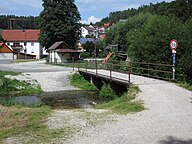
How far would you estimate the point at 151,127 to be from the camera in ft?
27.3

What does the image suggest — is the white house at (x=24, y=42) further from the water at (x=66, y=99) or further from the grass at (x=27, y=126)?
the grass at (x=27, y=126)

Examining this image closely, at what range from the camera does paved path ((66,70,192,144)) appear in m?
7.17

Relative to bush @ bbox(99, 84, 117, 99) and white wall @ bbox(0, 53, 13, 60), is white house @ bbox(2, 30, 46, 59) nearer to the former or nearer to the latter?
white wall @ bbox(0, 53, 13, 60)

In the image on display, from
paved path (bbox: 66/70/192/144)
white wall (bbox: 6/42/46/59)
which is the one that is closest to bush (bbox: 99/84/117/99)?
paved path (bbox: 66/70/192/144)

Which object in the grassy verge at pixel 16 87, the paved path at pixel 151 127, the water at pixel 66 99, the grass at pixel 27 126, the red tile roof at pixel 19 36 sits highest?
the red tile roof at pixel 19 36

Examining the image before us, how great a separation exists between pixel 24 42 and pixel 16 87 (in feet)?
Result: 219

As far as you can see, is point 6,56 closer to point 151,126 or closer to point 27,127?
point 27,127

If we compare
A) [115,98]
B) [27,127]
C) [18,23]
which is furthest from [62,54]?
[18,23]

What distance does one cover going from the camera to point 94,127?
8.46 m

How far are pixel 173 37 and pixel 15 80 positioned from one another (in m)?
15.1

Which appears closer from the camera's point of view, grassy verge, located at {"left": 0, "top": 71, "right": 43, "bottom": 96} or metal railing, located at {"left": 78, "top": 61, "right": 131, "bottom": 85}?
metal railing, located at {"left": 78, "top": 61, "right": 131, "bottom": 85}

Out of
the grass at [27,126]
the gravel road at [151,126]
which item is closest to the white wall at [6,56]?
the gravel road at [151,126]

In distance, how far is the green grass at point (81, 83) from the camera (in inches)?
1025

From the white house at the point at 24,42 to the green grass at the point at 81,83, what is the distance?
195 ft
